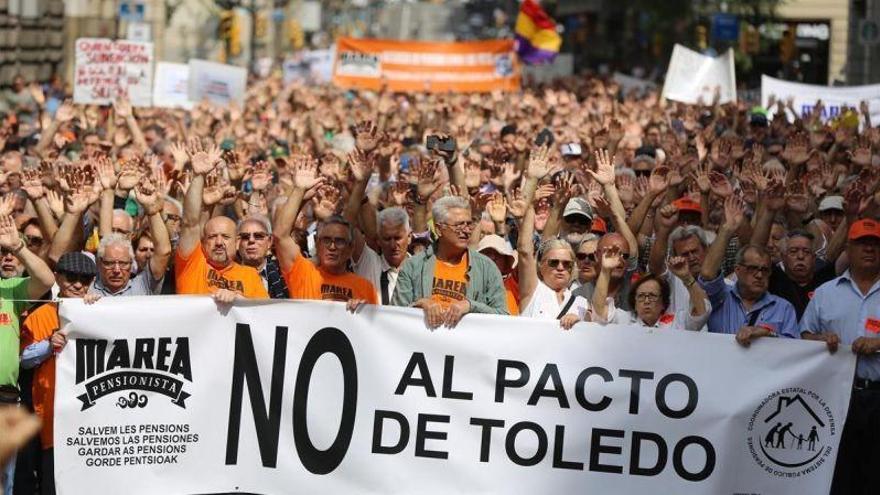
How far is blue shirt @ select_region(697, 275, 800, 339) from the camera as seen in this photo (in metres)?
8.81

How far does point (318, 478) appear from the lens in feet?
27.4

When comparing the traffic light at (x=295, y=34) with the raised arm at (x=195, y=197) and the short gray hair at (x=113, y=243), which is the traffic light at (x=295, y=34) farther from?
the short gray hair at (x=113, y=243)

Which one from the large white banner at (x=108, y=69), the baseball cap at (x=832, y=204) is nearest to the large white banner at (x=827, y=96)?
the large white banner at (x=108, y=69)

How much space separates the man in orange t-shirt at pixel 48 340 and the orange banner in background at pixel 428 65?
18841 mm

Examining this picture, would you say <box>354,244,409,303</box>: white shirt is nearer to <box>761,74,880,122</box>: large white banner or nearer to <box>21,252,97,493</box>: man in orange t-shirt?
<box>21,252,97,493</box>: man in orange t-shirt

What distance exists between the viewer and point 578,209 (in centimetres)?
1073

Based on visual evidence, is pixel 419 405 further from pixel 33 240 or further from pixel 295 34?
pixel 295 34

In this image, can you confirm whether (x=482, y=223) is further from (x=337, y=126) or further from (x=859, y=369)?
(x=337, y=126)

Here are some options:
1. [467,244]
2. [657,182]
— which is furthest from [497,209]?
[467,244]

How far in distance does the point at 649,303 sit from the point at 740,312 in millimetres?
497

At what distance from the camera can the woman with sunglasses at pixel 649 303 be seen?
8.78 metres

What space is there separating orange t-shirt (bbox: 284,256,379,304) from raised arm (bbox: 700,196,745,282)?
1624 mm

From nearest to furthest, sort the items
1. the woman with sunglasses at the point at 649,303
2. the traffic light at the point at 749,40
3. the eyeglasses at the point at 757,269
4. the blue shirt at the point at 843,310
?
the blue shirt at the point at 843,310 < the woman with sunglasses at the point at 649,303 < the eyeglasses at the point at 757,269 < the traffic light at the point at 749,40

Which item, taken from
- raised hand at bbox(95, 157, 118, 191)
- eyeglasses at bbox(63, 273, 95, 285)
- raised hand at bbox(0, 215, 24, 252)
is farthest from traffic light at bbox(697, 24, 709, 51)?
eyeglasses at bbox(63, 273, 95, 285)
